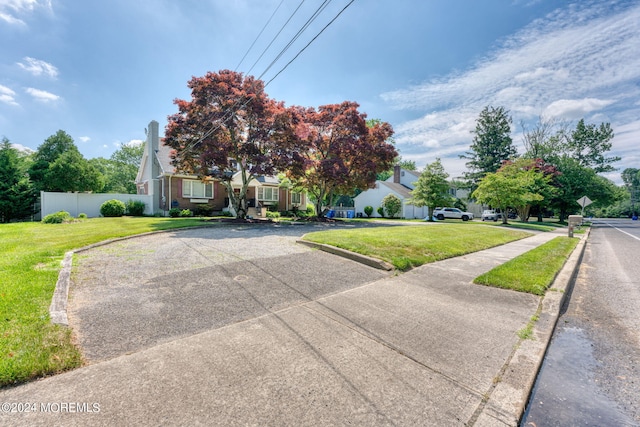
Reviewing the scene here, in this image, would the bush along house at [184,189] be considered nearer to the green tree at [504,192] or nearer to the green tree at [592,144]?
the green tree at [504,192]

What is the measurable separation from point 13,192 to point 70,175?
6.17m

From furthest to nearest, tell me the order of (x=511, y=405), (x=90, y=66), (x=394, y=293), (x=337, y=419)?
(x=90, y=66), (x=394, y=293), (x=511, y=405), (x=337, y=419)

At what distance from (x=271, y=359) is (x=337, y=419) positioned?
1035mm

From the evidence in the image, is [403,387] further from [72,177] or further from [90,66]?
[72,177]

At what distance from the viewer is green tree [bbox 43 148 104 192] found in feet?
81.7

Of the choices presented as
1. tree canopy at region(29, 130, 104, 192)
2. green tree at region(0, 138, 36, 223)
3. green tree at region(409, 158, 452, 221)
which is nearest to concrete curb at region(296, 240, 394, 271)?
green tree at region(409, 158, 452, 221)

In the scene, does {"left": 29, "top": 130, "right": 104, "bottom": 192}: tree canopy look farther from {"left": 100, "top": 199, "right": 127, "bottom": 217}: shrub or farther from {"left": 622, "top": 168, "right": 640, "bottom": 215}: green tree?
{"left": 622, "top": 168, "right": 640, "bottom": 215}: green tree

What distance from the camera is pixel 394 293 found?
16.9 ft

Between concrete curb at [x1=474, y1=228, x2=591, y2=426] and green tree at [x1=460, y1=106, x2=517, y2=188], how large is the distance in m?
49.5

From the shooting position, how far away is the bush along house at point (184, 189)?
2241 cm

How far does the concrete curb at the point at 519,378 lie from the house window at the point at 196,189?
22553 mm

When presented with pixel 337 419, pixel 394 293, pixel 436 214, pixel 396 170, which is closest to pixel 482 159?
pixel 396 170

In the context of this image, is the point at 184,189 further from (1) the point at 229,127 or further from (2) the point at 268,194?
(1) the point at 229,127

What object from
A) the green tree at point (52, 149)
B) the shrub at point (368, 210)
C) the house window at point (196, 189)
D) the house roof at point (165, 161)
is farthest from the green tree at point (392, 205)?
the green tree at point (52, 149)
